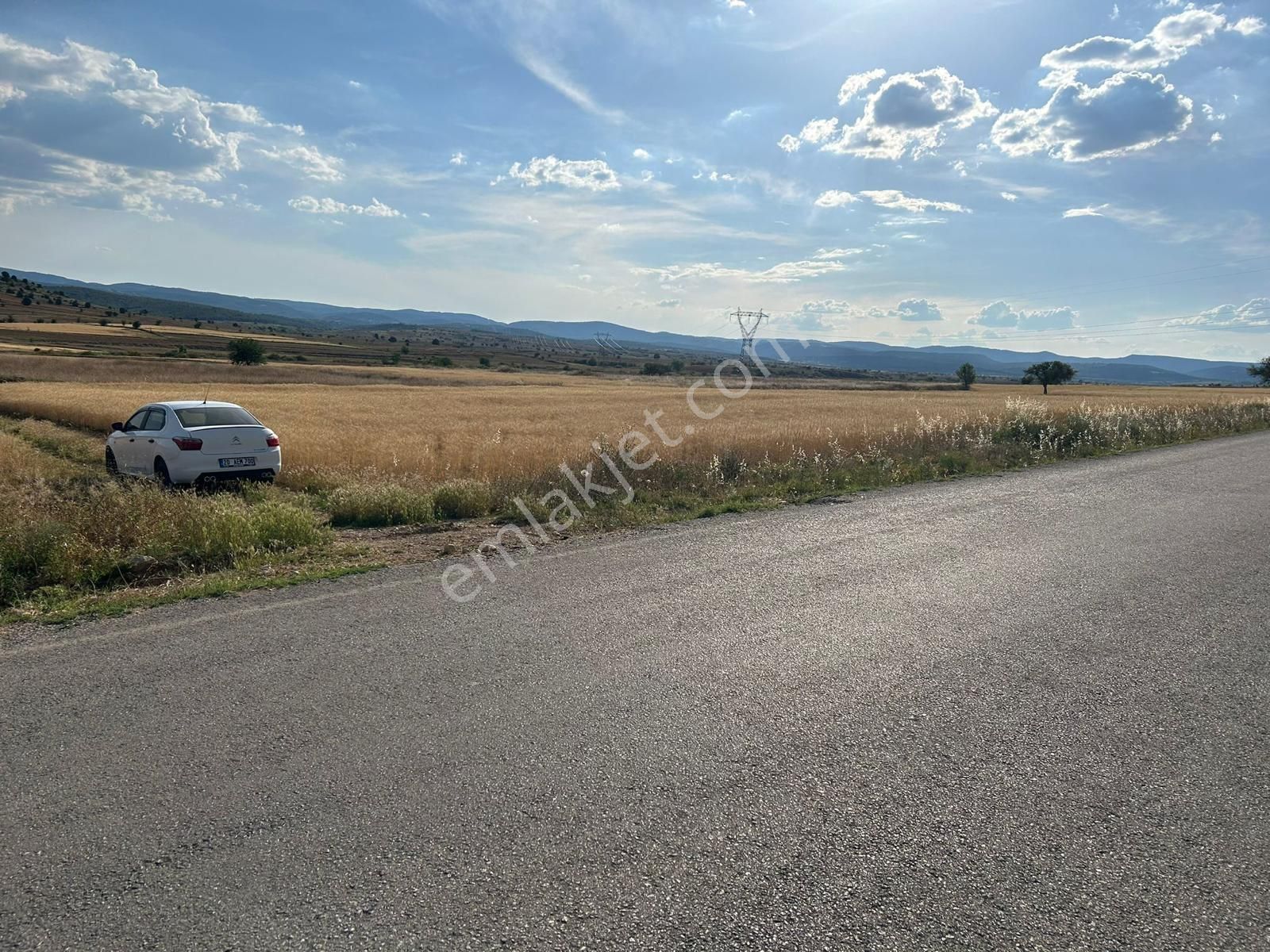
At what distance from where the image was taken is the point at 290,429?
70.0ft

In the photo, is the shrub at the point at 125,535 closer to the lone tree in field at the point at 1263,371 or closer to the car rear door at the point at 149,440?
the car rear door at the point at 149,440

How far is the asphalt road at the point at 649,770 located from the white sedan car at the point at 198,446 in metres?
7.63

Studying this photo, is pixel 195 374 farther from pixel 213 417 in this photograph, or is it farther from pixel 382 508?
pixel 382 508

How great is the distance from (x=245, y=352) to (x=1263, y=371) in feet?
374

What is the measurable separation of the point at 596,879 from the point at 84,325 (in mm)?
130982

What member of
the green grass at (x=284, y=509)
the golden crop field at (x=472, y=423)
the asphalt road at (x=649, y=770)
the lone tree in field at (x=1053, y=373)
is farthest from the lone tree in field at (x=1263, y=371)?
the asphalt road at (x=649, y=770)

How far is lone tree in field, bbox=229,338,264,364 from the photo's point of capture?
7794cm

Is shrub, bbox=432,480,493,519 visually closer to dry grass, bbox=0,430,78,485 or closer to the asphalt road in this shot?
the asphalt road

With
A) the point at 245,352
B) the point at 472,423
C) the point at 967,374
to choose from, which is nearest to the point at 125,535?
the point at 472,423

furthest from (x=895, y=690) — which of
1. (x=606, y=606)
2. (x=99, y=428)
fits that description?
(x=99, y=428)

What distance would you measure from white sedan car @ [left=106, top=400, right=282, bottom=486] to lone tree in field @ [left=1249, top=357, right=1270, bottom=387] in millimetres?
113416

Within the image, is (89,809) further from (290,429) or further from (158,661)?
(290,429)

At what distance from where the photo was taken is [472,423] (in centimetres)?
2694

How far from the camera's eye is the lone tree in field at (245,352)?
77938mm
